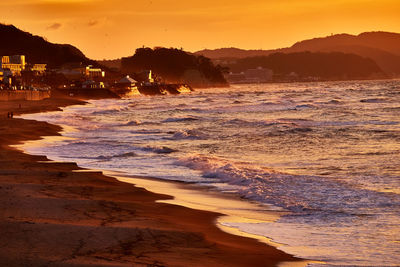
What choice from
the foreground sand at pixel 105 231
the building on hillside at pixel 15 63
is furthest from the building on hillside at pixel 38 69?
the foreground sand at pixel 105 231

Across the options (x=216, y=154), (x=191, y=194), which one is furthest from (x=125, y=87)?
(x=191, y=194)

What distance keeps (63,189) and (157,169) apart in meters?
7.84

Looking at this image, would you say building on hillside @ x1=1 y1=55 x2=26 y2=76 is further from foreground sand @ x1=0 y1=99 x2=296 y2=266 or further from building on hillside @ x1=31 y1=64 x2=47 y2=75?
foreground sand @ x1=0 y1=99 x2=296 y2=266

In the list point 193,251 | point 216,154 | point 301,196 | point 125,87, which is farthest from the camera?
point 125,87

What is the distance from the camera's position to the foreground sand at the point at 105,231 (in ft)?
31.1

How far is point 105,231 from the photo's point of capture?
1111 centimetres

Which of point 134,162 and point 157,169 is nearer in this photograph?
point 157,169

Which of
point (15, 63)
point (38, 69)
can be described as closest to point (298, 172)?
point (15, 63)

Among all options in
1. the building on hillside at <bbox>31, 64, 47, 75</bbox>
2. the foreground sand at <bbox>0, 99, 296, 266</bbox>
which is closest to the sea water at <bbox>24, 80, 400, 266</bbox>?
the foreground sand at <bbox>0, 99, 296, 266</bbox>

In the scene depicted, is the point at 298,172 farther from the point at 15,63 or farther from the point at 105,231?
the point at 15,63

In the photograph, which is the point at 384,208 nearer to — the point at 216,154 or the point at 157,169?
the point at 157,169

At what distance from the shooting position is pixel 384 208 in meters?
15.3

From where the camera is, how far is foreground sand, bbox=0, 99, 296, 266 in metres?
9.47

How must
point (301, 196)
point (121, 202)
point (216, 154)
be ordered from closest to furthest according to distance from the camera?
1. point (121, 202)
2. point (301, 196)
3. point (216, 154)
